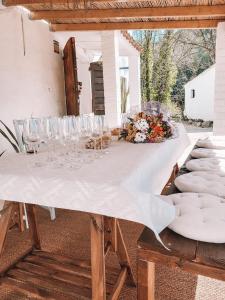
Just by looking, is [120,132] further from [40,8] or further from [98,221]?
[40,8]

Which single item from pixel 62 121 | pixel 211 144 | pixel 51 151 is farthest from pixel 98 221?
pixel 211 144

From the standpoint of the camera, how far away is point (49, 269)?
168cm

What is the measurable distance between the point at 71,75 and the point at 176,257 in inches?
151

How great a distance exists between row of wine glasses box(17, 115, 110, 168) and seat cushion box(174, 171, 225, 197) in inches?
22.0

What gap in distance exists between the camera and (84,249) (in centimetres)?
209

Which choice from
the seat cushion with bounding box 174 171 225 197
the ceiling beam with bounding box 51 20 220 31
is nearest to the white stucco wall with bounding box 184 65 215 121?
the ceiling beam with bounding box 51 20 220 31

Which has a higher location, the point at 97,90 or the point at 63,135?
the point at 97,90

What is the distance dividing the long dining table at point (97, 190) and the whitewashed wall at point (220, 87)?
3.59 m

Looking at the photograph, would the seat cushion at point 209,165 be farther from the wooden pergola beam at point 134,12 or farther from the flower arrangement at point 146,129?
the wooden pergola beam at point 134,12

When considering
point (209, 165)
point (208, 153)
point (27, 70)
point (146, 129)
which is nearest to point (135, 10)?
point (27, 70)

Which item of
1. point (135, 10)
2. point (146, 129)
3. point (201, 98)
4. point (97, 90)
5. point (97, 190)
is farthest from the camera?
point (201, 98)

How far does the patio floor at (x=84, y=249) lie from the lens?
1.60 m

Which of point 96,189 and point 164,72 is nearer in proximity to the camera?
point 96,189

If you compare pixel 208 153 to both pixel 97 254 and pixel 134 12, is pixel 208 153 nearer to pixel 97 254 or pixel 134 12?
pixel 97 254
